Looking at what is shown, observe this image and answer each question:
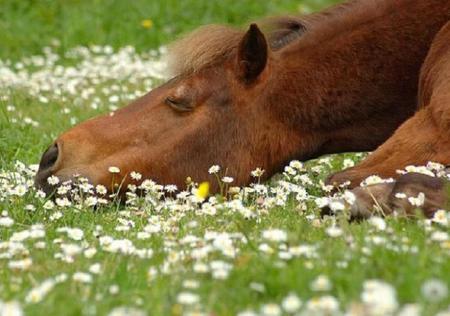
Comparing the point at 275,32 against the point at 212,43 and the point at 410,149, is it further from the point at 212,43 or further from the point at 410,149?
the point at 410,149

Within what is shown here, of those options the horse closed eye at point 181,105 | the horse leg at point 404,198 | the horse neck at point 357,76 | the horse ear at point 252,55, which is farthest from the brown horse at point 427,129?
the horse closed eye at point 181,105

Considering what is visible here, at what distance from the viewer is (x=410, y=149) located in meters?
6.15

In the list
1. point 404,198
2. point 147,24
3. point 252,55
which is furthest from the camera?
point 147,24

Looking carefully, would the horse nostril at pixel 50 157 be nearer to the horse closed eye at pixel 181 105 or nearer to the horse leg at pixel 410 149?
the horse closed eye at pixel 181 105

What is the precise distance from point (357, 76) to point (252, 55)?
669mm

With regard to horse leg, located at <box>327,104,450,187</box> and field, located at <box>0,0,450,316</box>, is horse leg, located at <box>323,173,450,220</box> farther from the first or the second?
horse leg, located at <box>327,104,450,187</box>

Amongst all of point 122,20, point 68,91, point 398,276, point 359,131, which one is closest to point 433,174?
point 359,131

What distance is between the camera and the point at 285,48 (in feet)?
22.1

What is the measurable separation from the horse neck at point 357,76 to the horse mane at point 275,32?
0.03 m

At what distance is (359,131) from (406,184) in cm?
138

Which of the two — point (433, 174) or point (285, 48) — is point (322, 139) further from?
point (433, 174)

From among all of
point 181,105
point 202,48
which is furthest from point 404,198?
point 202,48

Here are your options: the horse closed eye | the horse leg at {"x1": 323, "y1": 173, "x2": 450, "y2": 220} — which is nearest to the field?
the horse leg at {"x1": 323, "y1": 173, "x2": 450, "y2": 220}

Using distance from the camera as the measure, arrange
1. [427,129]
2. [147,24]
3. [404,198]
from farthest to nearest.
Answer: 1. [147,24]
2. [427,129]
3. [404,198]
